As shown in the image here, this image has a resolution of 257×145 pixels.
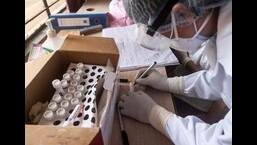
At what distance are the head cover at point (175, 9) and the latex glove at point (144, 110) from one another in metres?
0.26

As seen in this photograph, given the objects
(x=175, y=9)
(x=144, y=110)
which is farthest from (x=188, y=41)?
(x=144, y=110)

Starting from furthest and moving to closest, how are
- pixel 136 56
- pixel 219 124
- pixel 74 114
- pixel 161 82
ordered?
pixel 136 56 → pixel 161 82 → pixel 219 124 → pixel 74 114

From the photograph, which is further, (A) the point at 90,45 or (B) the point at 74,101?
(A) the point at 90,45

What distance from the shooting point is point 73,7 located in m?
1.71

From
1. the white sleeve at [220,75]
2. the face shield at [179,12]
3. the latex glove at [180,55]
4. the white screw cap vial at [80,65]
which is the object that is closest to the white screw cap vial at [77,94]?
the white screw cap vial at [80,65]

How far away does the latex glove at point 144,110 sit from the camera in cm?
82

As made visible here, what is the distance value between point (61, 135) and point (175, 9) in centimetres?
47

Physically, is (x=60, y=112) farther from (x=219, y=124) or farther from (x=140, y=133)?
(x=219, y=124)

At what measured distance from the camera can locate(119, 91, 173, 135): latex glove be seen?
0.82m

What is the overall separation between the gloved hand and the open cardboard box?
0.20m

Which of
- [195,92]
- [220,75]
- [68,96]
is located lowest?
[195,92]

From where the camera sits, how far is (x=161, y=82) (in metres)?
0.96

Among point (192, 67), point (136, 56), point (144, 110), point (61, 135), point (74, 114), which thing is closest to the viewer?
point (61, 135)
